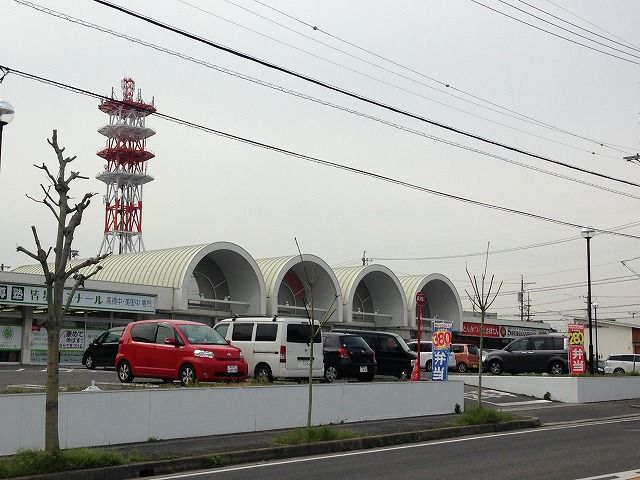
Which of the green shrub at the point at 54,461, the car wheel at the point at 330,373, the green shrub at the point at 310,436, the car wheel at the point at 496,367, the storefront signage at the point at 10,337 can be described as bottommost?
the green shrub at the point at 310,436

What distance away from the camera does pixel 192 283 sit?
141ft

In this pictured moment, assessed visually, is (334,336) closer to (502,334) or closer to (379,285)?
(379,285)

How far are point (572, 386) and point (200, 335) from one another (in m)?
13.3

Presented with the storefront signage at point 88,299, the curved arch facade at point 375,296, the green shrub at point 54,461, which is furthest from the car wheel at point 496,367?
the green shrub at point 54,461

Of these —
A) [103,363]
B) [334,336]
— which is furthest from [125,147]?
[334,336]

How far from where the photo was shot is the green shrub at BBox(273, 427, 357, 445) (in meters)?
14.0

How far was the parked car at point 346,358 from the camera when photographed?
2325 cm

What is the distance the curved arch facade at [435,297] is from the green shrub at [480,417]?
35.5m

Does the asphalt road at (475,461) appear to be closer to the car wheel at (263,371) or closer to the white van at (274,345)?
the white van at (274,345)

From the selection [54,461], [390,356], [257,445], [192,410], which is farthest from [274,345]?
[54,461]

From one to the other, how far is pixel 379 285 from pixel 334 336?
29177 mm

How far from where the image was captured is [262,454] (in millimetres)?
12961

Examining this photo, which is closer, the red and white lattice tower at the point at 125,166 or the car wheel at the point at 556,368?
the car wheel at the point at 556,368

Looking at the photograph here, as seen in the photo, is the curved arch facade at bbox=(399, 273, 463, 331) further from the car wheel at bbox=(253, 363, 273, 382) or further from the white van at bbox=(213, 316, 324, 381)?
the car wheel at bbox=(253, 363, 273, 382)
